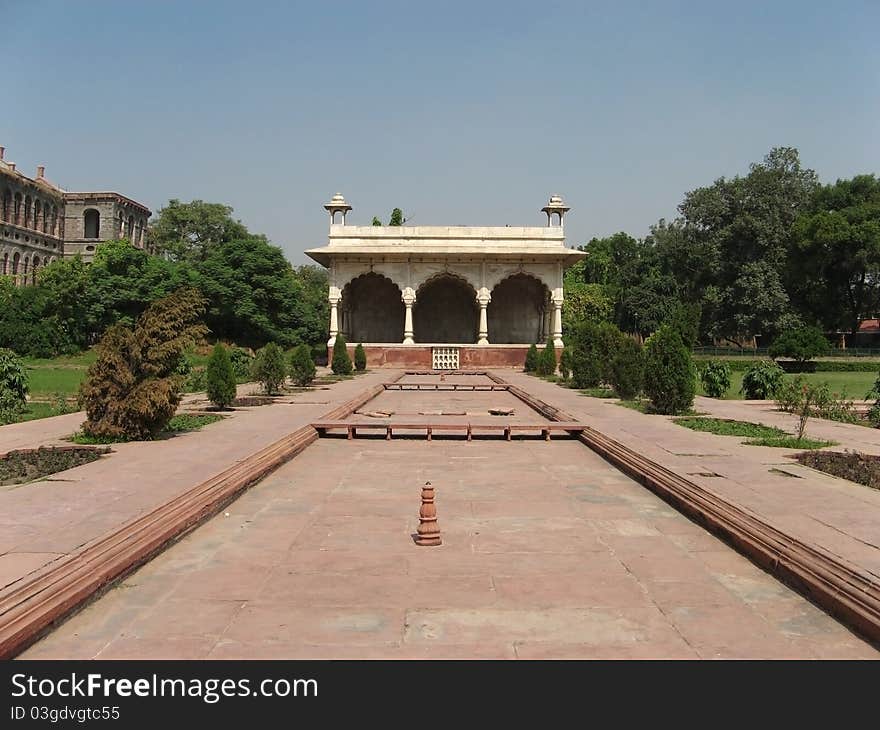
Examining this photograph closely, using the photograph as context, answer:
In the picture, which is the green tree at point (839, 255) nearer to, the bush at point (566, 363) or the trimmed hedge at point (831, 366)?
the trimmed hedge at point (831, 366)

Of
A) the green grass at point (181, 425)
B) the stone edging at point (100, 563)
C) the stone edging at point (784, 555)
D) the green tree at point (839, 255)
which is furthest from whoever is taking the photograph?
the green tree at point (839, 255)

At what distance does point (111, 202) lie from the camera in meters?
59.7

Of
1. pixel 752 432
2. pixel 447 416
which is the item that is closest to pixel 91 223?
pixel 447 416

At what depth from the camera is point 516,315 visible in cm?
3947

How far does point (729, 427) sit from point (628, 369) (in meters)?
5.64

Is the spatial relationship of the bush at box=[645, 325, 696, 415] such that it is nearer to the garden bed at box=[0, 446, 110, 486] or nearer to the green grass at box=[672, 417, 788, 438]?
the green grass at box=[672, 417, 788, 438]

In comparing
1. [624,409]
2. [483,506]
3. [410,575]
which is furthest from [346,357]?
[410,575]

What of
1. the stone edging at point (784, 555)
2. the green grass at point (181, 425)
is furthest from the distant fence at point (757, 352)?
the stone edging at point (784, 555)

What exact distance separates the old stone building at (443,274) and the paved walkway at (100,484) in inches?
871

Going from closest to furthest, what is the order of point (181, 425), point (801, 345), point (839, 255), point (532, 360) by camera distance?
1. point (181, 425)
2. point (532, 360)
3. point (801, 345)
4. point (839, 255)

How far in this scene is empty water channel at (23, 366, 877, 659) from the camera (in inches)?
139

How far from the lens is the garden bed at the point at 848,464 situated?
7516 mm

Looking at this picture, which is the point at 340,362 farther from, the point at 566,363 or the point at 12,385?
the point at 12,385
